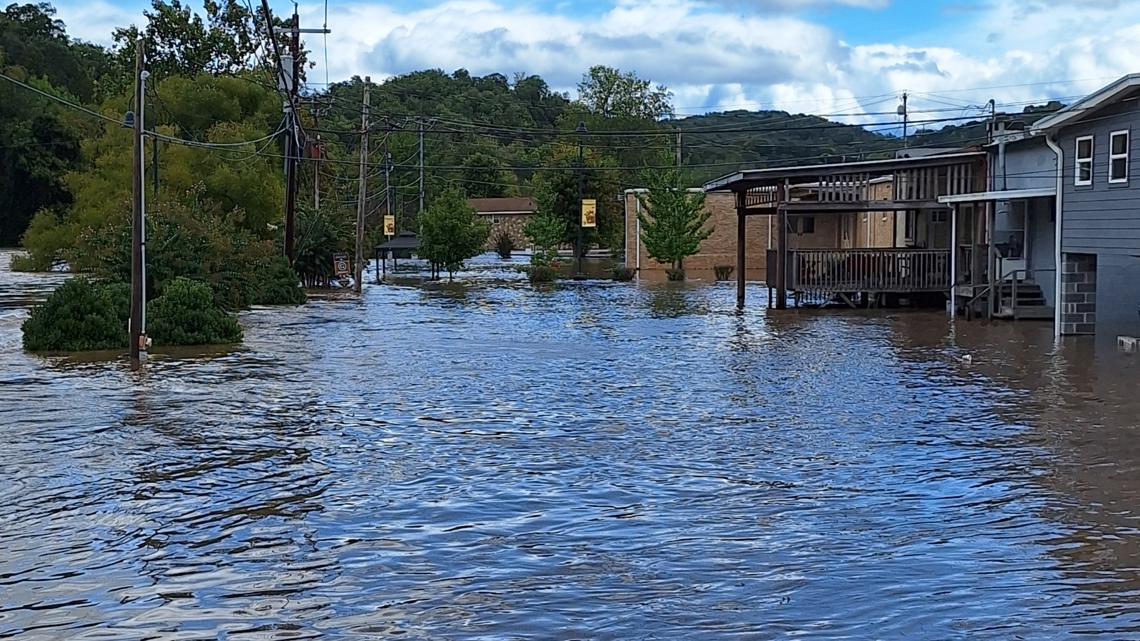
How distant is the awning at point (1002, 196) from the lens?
1140 inches

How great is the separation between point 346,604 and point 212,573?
4.41 ft

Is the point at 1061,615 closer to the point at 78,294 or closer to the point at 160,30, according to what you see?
the point at 78,294

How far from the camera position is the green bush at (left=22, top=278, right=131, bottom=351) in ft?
84.4

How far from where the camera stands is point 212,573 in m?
9.58

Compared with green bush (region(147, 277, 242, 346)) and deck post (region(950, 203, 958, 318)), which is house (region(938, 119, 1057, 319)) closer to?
deck post (region(950, 203, 958, 318))

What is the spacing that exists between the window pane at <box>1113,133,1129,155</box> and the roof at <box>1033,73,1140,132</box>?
2.26ft

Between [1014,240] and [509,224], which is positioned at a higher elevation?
[509,224]

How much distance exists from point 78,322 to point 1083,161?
21031 millimetres

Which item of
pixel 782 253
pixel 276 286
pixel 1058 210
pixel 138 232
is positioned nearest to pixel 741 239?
→ pixel 782 253

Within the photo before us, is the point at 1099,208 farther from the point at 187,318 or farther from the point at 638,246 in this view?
the point at 638,246

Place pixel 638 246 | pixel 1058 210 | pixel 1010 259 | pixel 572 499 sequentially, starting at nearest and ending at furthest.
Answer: pixel 572 499, pixel 1058 210, pixel 1010 259, pixel 638 246

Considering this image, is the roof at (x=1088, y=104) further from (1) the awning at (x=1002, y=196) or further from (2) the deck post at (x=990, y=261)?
(2) the deck post at (x=990, y=261)

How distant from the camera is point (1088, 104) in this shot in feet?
82.3

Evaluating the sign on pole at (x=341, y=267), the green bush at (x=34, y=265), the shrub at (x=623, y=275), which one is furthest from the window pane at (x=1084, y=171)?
the green bush at (x=34, y=265)
